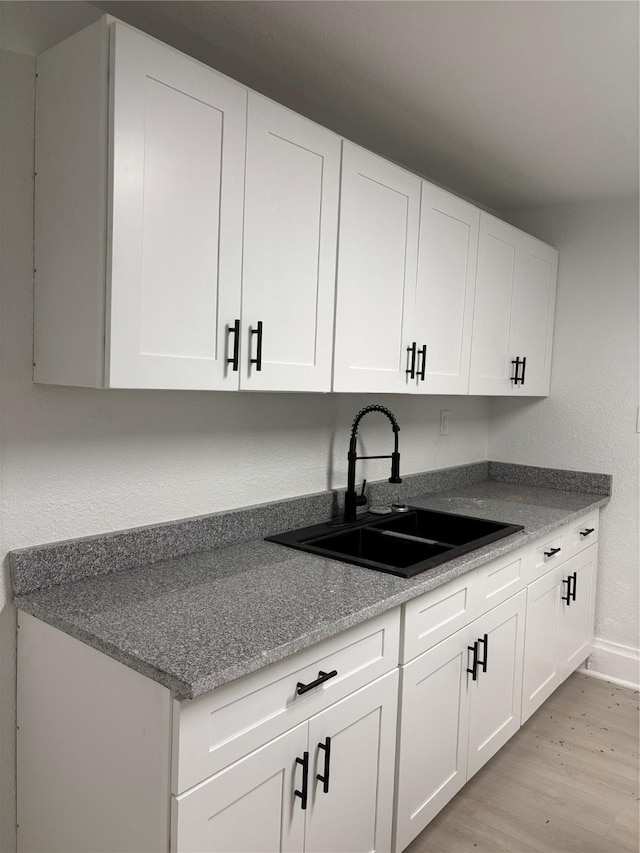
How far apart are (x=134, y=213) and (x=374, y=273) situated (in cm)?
88

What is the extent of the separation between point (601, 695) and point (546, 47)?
271 centimetres

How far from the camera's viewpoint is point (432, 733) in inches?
74.8

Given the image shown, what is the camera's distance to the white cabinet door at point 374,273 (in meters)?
1.91

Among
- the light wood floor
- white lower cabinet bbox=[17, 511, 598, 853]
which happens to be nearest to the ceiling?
white lower cabinet bbox=[17, 511, 598, 853]

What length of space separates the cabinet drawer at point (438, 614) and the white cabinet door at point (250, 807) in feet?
1.44

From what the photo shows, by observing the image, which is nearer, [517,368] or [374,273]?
[374,273]

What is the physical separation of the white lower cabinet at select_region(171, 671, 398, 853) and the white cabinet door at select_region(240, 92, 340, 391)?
0.83 meters

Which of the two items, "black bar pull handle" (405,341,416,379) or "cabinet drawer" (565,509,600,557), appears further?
"cabinet drawer" (565,509,600,557)

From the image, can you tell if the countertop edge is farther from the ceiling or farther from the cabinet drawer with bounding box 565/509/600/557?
the ceiling

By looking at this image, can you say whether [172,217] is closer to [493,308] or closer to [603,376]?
[493,308]

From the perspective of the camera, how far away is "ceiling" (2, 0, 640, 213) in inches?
64.5

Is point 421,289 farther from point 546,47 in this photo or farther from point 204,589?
point 204,589


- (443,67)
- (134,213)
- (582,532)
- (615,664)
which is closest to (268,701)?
(134,213)

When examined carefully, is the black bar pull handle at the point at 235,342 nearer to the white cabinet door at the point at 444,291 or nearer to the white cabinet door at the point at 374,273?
the white cabinet door at the point at 374,273
